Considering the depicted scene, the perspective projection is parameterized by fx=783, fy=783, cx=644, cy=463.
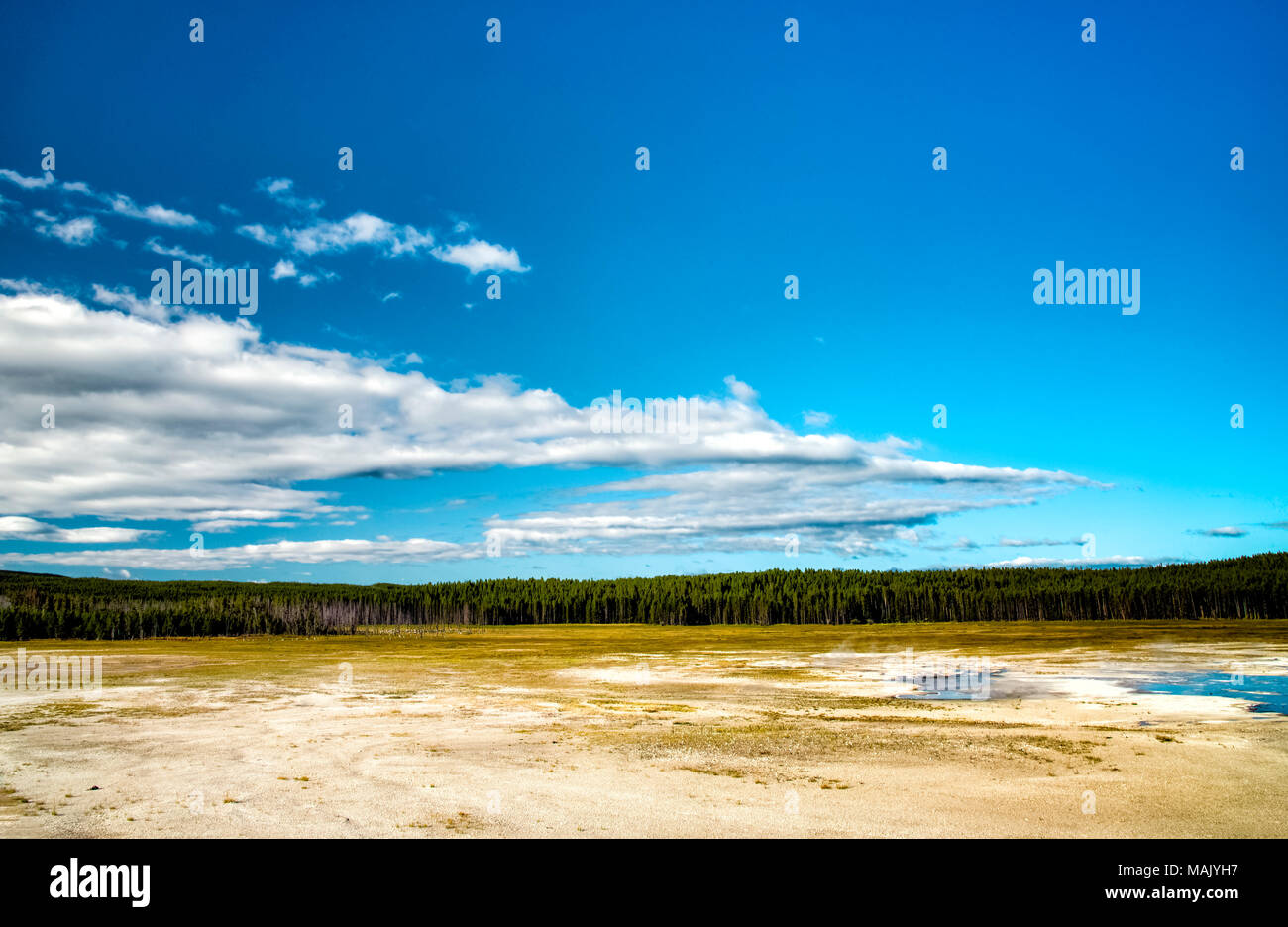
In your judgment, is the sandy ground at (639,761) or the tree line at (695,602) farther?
the tree line at (695,602)

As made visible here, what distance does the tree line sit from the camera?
129000 mm

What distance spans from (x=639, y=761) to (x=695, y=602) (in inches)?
6114

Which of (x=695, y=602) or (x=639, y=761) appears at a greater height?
(x=639, y=761)

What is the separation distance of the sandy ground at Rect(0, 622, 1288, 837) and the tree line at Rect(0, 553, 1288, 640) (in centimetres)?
9890

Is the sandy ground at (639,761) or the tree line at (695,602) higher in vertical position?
the sandy ground at (639,761)

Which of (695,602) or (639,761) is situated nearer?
(639,761)

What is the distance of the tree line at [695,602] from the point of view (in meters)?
129

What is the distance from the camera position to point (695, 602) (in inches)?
6811

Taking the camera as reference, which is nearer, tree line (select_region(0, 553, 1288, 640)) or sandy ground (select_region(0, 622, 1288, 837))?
sandy ground (select_region(0, 622, 1288, 837))

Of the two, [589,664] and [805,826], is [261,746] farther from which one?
[589,664]

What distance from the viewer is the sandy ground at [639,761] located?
1423 centimetres

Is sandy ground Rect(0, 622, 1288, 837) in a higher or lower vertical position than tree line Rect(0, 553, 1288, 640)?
higher

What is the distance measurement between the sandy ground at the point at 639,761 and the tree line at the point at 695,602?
98.9 m
